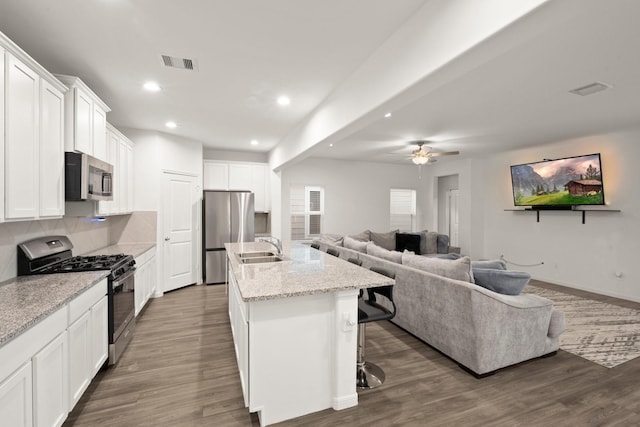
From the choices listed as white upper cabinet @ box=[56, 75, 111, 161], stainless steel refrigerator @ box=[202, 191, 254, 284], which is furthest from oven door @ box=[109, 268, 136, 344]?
stainless steel refrigerator @ box=[202, 191, 254, 284]

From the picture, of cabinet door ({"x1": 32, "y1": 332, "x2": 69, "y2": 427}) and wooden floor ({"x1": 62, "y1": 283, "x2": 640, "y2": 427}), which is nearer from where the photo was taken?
cabinet door ({"x1": 32, "y1": 332, "x2": 69, "y2": 427})

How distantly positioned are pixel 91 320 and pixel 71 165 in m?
1.38

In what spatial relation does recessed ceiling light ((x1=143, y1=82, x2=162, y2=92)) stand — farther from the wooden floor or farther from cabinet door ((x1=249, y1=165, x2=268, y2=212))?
cabinet door ((x1=249, y1=165, x2=268, y2=212))

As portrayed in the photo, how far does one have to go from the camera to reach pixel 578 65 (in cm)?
267

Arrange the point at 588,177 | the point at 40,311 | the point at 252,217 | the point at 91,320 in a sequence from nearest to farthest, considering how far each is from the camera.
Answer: the point at 40,311, the point at 91,320, the point at 588,177, the point at 252,217

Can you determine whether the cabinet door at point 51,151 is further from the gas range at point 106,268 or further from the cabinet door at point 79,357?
the cabinet door at point 79,357

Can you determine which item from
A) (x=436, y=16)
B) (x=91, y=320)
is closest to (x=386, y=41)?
(x=436, y=16)

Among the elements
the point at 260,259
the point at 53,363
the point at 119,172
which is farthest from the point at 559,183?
the point at 119,172

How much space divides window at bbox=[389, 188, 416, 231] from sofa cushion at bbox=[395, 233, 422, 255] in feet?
4.30

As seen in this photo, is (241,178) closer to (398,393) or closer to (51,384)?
(51,384)

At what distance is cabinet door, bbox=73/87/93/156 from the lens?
2.69m

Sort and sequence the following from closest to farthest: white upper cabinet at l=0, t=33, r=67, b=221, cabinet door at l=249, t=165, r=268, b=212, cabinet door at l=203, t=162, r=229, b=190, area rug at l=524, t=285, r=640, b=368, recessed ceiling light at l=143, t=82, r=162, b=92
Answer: white upper cabinet at l=0, t=33, r=67, b=221 → area rug at l=524, t=285, r=640, b=368 → recessed ceiling light at l=143, t=82, r=162, b=92 → cabinet door at l=203, t=162, r=229, b=190 → cabinet door at l=249, t=165, r=268, b=212

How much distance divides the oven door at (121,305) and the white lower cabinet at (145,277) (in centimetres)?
58

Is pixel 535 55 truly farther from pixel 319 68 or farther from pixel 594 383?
pixel 594 383
